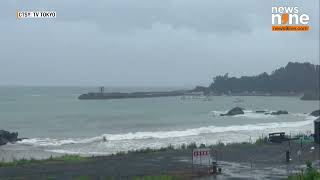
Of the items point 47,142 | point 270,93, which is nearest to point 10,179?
point 47,142

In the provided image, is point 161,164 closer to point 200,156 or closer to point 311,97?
point 200,156

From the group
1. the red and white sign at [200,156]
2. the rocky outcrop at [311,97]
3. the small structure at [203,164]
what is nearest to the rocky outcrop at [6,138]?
the small structure at [203,164]

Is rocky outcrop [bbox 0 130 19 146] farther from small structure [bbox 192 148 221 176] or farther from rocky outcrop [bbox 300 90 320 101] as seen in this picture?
rocky outcrop [bbox 300 90 320 101]

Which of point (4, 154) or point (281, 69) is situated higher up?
point (281, 69)

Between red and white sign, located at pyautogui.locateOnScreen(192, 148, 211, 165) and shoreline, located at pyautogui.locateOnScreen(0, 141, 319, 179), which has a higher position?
red and white sign, located at pyautogui.locateOnScreen(192, 148, 211, 165)

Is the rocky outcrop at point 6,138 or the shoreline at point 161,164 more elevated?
the rocky outcrop at point 6,138

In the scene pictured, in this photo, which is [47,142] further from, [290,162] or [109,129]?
[290,162]

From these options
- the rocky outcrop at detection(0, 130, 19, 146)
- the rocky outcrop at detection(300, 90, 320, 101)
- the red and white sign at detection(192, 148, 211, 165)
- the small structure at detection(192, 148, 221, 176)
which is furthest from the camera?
the rocky outcrop at detection(300, 90, 320, 101)

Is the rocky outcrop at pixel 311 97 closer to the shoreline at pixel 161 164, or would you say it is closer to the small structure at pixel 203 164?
the shoreline at pixel 161 164

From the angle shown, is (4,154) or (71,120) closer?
(4,154)

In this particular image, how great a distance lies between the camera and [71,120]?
79.5m

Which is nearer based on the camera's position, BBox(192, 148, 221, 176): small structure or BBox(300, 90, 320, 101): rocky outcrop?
BBox(192, 148, 221, 176): small structure

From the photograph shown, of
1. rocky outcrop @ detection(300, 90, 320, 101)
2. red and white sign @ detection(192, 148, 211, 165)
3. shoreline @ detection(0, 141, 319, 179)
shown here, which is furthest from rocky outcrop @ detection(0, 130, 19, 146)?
rocky outcrop @ detection(300, 90, 320, 101)

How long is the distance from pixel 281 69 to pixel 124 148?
15450cm
